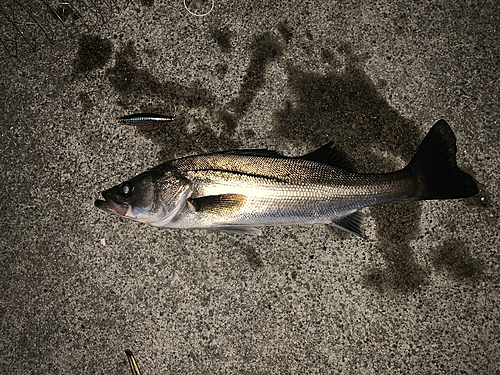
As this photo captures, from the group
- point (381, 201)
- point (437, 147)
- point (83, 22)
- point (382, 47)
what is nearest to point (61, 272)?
point (83, 22)

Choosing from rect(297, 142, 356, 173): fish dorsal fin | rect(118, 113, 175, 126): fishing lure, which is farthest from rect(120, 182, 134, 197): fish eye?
rect(297, 142, 356, 173): fish dorsal fin

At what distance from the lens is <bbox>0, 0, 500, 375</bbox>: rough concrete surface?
10.5 feet

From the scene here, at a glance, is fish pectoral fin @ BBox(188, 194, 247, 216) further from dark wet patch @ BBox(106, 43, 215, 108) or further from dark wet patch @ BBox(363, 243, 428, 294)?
dark wet patch @ BBox(363, 243, 428, 294)

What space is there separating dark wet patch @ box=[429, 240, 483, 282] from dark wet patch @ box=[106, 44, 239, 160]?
7.97 feet

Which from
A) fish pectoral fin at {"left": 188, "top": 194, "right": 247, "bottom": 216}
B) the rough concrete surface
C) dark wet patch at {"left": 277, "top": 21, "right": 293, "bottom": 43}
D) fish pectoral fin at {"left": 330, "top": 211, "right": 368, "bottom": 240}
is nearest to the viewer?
fish pectoral fin at {"left": 188, "top": 194, "right": 247, "bottom": 216}

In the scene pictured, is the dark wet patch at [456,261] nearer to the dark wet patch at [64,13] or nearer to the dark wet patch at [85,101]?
the dark wet patch at [85,101]

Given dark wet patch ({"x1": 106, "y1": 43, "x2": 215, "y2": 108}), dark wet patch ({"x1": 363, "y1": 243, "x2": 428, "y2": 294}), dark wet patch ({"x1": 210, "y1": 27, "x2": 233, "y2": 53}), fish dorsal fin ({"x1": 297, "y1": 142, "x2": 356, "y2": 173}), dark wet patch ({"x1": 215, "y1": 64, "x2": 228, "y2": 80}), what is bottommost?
dark wet patch ({"x1": 363, "y1": 243, "x2": 428, "y2": 294})

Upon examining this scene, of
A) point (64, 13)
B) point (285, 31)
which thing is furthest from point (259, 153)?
point (64, 13)

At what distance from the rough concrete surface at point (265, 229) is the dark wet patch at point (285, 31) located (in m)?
0.03

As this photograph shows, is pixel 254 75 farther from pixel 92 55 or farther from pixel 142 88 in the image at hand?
pixel 92 55

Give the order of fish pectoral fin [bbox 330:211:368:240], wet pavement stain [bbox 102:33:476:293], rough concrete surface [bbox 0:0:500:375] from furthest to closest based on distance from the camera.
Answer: wet pavement stain [bbox 102:33:476:293] < rough concrete surface [bbox 0:0:500:375] < fish pectoral fin [bbox 330:211:368:240]

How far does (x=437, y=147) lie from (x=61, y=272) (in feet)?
13.2

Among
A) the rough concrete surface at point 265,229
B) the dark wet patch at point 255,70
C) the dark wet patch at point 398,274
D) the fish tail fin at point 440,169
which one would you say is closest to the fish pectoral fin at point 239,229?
the rough concrete surface at point 265,229

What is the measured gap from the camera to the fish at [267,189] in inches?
109
